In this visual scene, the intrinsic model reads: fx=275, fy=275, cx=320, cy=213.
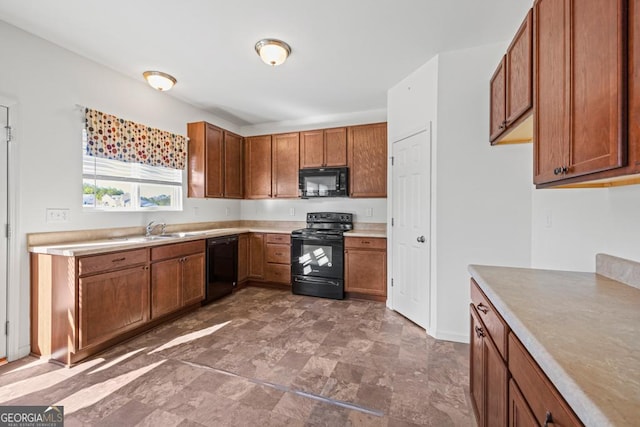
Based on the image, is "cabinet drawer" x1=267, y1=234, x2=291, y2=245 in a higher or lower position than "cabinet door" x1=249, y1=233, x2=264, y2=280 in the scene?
higher

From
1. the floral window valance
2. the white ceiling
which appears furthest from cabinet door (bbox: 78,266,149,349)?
the white ceiling

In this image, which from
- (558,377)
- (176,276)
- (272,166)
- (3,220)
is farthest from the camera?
(272,166)

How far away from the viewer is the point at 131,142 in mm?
3072

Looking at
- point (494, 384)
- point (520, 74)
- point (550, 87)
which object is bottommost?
point (494, 384)

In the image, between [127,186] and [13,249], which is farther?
[127,186]

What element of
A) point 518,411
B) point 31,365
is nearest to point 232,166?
point 31,365

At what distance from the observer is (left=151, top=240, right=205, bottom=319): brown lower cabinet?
9.22ft

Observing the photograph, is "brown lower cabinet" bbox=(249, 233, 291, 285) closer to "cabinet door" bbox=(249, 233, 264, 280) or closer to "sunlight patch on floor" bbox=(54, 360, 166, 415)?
"cabinet door" bbox=(249, 233, 264, 280)

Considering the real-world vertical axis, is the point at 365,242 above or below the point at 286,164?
below

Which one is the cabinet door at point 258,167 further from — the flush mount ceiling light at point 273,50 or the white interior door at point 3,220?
the white interior door at point 3,220

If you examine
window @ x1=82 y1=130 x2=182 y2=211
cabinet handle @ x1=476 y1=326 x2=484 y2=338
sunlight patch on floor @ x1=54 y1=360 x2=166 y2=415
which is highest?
window @ x1=82 y1=130 x2=182 y2=211

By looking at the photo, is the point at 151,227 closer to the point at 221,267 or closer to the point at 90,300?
the point at 221,267

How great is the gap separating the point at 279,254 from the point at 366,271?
1358mm

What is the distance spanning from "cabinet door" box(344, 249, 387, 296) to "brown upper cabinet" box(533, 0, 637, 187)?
2330mm
